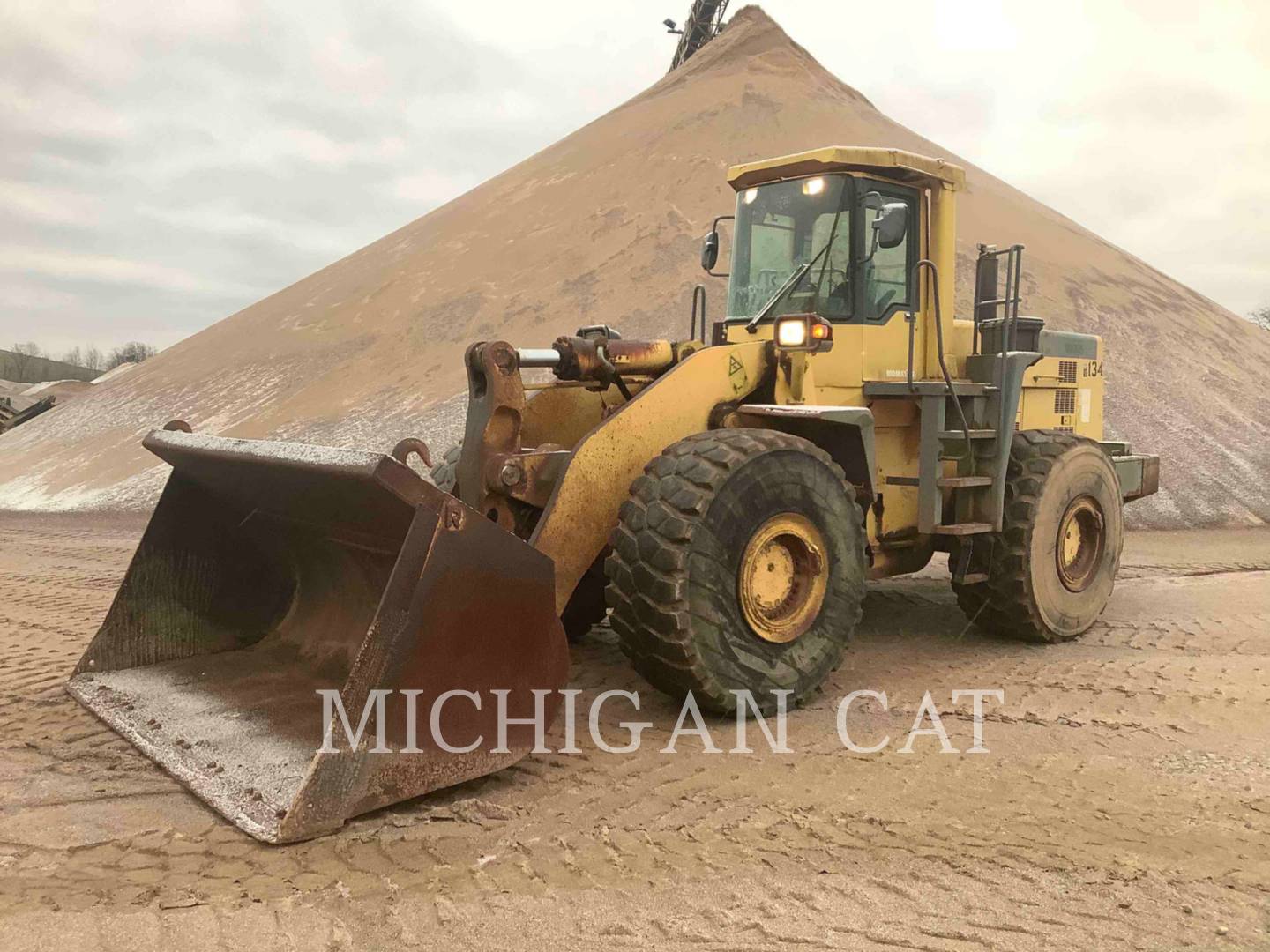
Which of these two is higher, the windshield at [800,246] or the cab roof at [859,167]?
the cab roof at [859,167]

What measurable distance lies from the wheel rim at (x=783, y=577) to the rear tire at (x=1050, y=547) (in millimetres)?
1639

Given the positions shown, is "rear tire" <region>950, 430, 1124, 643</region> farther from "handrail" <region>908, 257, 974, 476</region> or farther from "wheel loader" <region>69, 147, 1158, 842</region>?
Answer: "handrail" <region>908, 257, 974, 476</region>

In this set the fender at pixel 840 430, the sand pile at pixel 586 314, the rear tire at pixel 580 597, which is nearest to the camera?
the fender at pixel 840 430

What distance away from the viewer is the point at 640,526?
414 centimetres

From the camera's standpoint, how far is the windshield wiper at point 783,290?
18.4ft

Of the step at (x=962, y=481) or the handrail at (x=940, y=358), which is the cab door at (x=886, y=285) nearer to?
the handrail at (x=940, y=358)

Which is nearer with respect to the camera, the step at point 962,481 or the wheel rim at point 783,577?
the wheel rim at point 783,577

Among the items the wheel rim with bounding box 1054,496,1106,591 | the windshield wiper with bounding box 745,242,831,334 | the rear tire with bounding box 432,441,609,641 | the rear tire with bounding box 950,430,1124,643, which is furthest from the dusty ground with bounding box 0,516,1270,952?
the windshield wiper with bounding box 745,242,831,334

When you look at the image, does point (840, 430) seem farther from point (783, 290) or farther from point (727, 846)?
point (727, 846)

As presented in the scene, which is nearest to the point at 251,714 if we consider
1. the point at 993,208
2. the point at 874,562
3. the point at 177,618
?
the point at 177,618

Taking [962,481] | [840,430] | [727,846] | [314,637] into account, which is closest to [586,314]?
[962,481]

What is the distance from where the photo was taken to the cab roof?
5508mm

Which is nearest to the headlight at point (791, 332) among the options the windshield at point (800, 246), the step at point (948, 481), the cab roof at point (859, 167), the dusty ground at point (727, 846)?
the windshield at point (800, 246)

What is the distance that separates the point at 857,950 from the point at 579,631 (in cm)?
325
